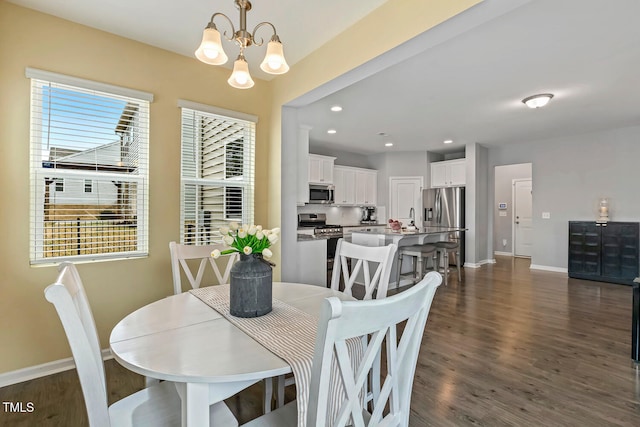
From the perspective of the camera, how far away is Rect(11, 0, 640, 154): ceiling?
213cm

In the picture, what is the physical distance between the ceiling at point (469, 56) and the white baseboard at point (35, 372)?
8.27 feet

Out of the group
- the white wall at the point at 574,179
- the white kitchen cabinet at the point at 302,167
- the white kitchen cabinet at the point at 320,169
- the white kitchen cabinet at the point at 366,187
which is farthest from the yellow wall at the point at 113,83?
the white wall at the point at 574,179

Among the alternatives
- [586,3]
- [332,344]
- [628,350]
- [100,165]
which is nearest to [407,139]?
[586,3]

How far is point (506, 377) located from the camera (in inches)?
87.1

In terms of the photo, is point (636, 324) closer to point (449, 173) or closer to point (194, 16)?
point (194, 16)

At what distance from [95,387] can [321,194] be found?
217 inches

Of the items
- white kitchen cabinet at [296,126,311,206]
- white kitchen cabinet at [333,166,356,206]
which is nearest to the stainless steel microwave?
white kitchen cabinet at [333,166,356,206]

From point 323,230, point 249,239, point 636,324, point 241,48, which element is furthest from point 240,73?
point 323,230

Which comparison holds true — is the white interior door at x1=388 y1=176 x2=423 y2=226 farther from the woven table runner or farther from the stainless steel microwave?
the woven table runner

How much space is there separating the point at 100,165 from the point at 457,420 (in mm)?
3023

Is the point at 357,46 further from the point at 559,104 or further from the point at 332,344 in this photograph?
the point at 559,104

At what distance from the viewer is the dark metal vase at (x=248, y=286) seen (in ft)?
4.58

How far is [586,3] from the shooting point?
2.06 meters

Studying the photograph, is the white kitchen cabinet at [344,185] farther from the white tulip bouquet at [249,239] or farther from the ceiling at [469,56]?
the white tulip bouquet at [249,239]
